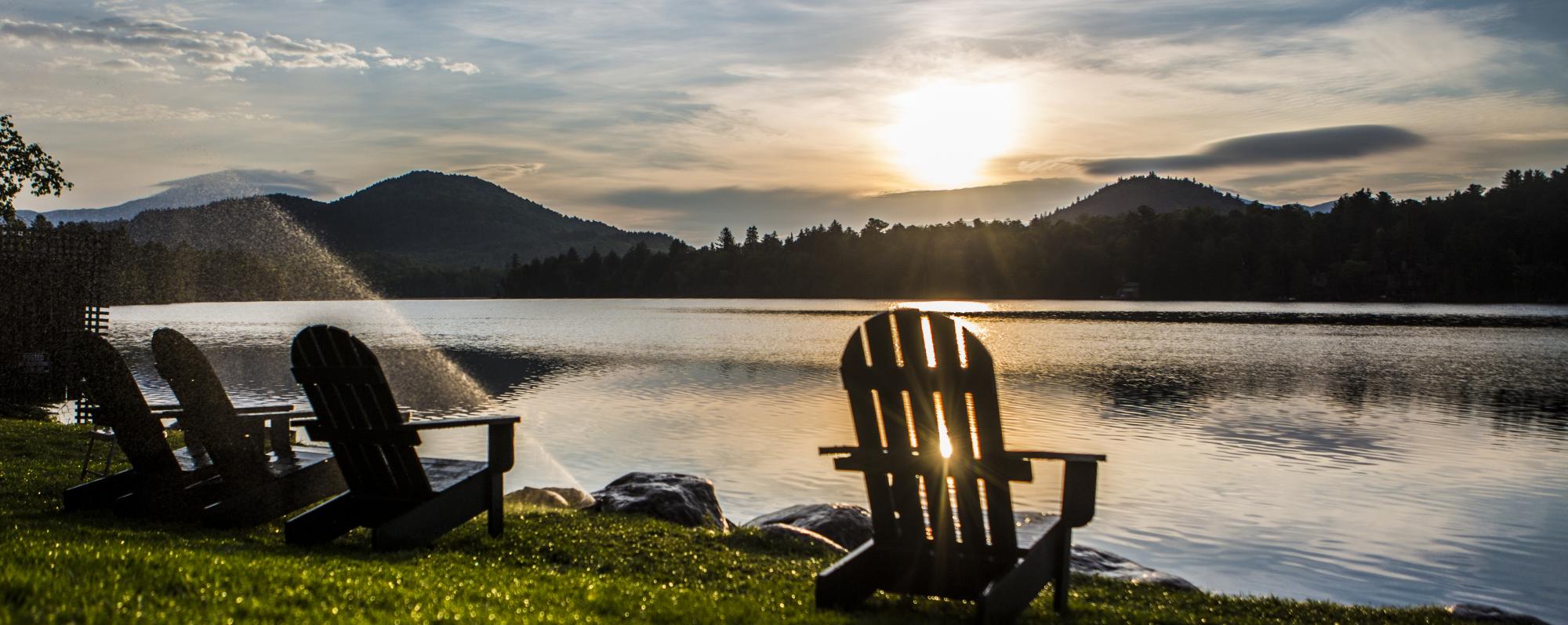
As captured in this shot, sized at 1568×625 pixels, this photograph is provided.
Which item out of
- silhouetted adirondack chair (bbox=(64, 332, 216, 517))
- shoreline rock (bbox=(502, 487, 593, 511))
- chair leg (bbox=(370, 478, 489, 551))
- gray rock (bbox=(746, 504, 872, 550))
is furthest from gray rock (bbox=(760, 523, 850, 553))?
silhouetted adirondack chair (bbox=(64, 332, 216, 517))

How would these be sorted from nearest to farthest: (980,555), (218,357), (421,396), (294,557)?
(980,555)
(294,557)
(421,396)
(218,357)

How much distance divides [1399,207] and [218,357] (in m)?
159

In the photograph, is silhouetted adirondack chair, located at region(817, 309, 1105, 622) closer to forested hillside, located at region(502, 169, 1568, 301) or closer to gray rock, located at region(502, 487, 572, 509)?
gray rock, located at region(502, 487, 572, 509)

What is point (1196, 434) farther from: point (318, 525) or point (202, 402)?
point (202, 402)

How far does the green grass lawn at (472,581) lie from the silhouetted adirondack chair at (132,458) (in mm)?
220

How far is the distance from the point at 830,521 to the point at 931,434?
207 inches

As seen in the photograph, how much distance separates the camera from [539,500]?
38.1 feet

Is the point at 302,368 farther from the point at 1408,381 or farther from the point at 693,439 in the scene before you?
the point at 1408,381

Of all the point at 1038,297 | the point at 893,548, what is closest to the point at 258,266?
the point at 1038,297

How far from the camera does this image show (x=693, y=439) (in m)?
21.9

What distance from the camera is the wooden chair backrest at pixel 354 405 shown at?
744 cm

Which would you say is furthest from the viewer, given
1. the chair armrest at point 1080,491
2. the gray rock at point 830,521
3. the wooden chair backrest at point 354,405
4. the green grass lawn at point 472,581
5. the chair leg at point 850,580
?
the gray rock at point 830,521

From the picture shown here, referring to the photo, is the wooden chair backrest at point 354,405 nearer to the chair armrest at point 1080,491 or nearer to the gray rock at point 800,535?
the gray rock at point 800,535

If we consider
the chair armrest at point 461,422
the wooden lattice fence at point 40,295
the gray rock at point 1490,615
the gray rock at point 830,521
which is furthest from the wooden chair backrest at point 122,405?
the wooden lattice fence at point 40,295
